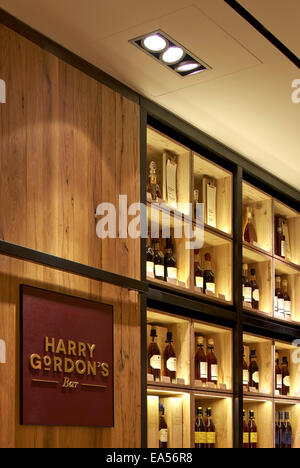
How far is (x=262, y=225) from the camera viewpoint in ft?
17.6

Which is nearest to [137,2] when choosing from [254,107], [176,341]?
[254,107]

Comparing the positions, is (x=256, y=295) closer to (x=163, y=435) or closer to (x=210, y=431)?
(x=210, y=431)

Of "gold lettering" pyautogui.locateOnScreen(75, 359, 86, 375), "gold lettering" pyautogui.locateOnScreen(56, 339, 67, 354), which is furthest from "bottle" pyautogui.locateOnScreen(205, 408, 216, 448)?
"gold lettering" pyautogui.locateOnScreen(56, 339, 67, 354)

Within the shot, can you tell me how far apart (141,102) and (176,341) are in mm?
1332

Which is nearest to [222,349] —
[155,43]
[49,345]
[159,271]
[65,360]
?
[159,271]

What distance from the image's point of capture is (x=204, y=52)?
362 centimetres

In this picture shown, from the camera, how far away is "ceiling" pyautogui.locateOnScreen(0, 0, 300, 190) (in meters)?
3.22

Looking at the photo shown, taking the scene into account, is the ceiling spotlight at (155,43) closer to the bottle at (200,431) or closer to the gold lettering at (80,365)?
the gold lettering at (80,365)

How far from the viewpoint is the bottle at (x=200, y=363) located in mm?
4613

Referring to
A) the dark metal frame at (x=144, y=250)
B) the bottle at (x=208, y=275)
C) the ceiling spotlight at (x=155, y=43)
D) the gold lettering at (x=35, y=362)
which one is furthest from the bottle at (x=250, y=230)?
the gold lettering at (x=35, y=362)

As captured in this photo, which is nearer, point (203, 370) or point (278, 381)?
point (203, 370)

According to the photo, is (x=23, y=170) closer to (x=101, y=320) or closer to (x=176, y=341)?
(x=101, y=320)

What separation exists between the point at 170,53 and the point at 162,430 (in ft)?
6.56

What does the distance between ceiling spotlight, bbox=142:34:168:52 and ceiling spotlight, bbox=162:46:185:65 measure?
44 millimetres
